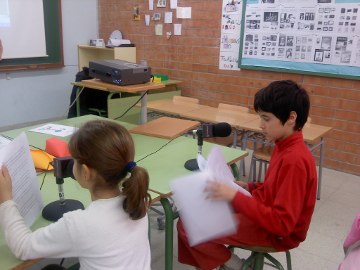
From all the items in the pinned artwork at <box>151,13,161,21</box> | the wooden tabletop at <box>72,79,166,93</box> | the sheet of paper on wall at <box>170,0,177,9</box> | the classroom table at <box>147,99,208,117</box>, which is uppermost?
the sheet of paper on wall at <box>170,0,177,9</box>

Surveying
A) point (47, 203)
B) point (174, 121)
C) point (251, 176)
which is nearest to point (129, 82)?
point (174, 121)

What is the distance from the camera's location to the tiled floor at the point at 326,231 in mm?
2201

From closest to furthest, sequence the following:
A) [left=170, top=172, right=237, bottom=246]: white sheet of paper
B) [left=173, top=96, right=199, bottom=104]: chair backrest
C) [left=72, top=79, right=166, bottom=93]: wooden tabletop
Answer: [left=170, top=172, right=237, bottom=246]: white sheet of paper
[left=72, top=79, right=166, bottom=93]: wooden tabletop
[left=173, top=96, right=199, bottom=104]: chair backrest

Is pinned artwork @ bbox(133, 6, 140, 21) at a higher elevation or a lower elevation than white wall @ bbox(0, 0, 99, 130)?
higher

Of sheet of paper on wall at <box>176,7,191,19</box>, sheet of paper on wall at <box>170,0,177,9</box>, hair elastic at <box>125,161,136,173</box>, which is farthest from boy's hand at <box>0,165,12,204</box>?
sheet of paper on wall at <box>170,0,177,9</box>

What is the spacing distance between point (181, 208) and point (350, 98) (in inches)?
113

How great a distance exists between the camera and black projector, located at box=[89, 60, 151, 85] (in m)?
2.18

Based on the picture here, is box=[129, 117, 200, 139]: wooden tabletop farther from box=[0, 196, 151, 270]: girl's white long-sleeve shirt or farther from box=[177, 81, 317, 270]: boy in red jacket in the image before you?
box=[0, 196, 151, 270]: girl's white long-sleeve shirt

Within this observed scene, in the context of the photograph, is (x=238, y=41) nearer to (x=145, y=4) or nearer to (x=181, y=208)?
(x=145, y=4)

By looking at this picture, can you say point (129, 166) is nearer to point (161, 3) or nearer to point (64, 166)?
point (64, 166)

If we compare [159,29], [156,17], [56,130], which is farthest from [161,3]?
[56,130]

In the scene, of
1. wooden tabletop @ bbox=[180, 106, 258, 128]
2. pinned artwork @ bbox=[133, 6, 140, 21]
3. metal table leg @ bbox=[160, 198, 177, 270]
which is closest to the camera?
metal table leg @ bbox=[160, 198, 177, 270]

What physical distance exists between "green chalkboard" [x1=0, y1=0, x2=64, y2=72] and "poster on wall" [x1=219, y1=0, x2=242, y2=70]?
2.32 meters

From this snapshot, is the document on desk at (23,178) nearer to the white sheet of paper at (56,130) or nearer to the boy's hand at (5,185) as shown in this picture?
the boy's hand at (5,185)
